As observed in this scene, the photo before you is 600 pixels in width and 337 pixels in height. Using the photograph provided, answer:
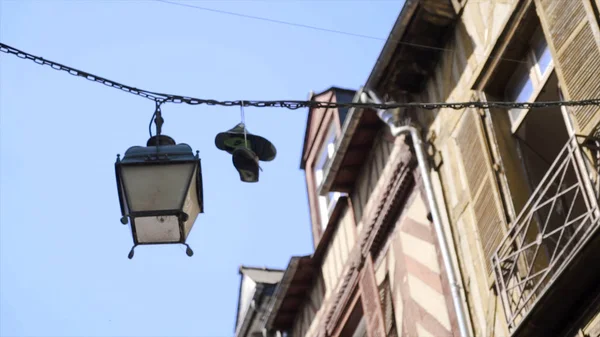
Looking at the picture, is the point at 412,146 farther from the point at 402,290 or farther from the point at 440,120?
the point at 402,290

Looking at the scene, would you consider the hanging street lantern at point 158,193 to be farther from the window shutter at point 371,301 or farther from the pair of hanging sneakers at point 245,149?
the window shutter at point 371,301

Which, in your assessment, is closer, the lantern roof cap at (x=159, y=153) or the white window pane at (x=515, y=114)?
the lantern roof cap at (x=159, y=153)

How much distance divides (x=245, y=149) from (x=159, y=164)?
26.5 inches

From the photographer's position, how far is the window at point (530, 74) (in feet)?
33.9

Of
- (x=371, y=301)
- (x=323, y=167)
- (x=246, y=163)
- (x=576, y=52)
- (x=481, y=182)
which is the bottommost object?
(x=246, y=163)

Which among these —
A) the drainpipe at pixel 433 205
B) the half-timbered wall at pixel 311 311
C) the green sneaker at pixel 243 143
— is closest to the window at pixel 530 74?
the drainpipe at pixel 433 205

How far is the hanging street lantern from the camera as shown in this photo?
676 centimetres

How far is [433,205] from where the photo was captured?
1121 centimetres

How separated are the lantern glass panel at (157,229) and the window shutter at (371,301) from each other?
571 centimetres

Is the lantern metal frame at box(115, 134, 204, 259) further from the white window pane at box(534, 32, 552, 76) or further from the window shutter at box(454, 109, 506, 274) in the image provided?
the white window pane at box(534, 32, 552, 76)

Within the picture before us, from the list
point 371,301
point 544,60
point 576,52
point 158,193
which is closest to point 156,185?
point 158,193

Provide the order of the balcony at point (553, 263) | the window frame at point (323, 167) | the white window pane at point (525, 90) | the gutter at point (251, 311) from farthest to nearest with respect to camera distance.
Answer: the gutter at point (251, 311) < the window frame at point (323, 167) < the white window pane at point (525, 90) < the balcony at point (553, 263)

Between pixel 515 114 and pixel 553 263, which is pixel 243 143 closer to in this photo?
pixel 553 263

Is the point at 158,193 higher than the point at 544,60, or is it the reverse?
the point at 544,60
